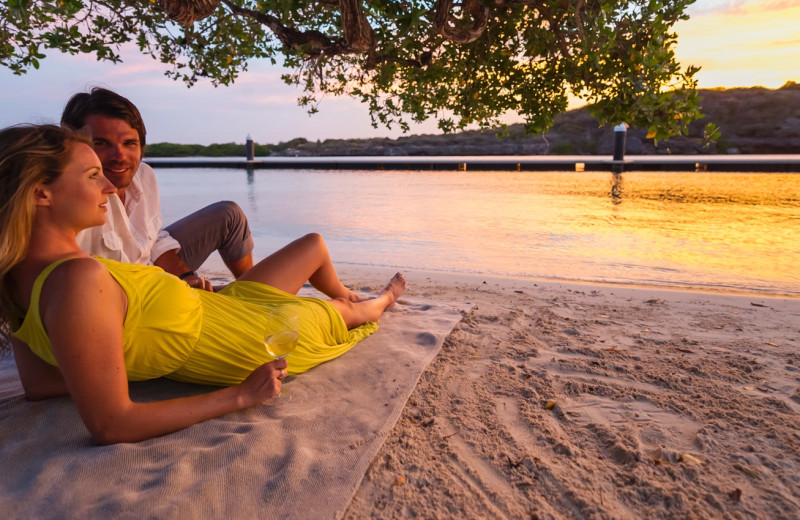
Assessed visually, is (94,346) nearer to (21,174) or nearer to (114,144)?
(21,174)

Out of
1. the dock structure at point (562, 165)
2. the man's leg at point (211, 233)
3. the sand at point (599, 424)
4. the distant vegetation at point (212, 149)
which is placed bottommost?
the sand at point (599, 424)

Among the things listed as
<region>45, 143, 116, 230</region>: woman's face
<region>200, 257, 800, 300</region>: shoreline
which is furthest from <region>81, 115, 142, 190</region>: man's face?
<region>200, 257, 800, 300</region>: shoreline

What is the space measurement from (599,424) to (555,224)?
6857mm

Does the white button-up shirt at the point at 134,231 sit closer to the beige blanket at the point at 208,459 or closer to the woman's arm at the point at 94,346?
the beige blanket at the point at 208,459

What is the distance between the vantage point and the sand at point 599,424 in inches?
53.7

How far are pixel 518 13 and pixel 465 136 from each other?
3065cm

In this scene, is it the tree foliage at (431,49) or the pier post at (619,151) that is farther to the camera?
the pier post at (619,151)

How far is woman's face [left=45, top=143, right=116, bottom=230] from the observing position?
1357 millimetres

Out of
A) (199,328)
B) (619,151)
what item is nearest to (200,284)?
(199,328)

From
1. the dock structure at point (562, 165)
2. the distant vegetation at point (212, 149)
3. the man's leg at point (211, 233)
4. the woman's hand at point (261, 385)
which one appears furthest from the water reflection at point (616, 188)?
the distant vegetation at point (212, 149)

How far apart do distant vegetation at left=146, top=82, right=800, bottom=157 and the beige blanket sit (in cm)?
2673

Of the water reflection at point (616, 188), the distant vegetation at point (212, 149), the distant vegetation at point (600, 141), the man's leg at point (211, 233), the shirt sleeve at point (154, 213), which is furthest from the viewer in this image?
the distant vegetation at point (212, 149)

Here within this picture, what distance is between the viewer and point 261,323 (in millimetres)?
1877

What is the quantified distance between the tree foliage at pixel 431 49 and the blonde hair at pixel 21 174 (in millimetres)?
1187
